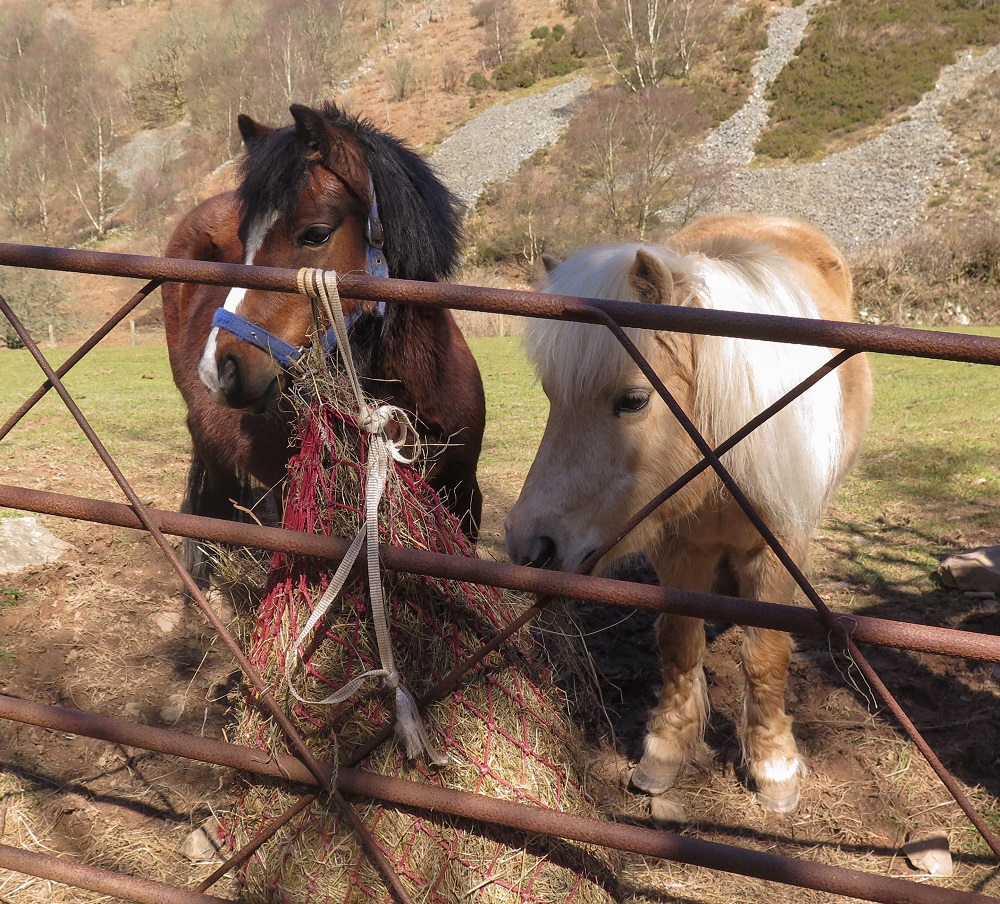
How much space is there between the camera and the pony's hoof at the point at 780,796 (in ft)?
8.15

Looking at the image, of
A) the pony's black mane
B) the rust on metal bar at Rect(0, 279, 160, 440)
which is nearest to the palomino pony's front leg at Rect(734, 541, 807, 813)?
the pony's black mane

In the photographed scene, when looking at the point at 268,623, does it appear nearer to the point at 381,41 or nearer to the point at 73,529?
the point at 73,529

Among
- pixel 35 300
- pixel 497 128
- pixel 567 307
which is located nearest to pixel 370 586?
pixel 567 307

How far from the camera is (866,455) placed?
254 inches

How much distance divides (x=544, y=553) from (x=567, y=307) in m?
0.78

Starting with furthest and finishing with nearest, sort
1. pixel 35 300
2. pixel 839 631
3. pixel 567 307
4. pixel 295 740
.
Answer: pixel 35 300 < pixel 295 740 < pixel 567 307 < pixel 839 631

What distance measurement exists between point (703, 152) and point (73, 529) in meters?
34.3

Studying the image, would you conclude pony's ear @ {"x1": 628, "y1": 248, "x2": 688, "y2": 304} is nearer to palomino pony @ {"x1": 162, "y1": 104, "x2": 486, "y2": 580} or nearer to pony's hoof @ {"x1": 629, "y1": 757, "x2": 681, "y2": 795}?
palomino pony @ {"x1": 162, "y1": 104, "x2": 486, "y2": 580}

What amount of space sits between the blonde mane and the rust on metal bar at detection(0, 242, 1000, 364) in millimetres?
559

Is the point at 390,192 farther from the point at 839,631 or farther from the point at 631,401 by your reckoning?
the point at 839,631

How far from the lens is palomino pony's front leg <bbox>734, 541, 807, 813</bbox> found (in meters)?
2.51

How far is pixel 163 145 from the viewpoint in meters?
41.4

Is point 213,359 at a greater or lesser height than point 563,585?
greater

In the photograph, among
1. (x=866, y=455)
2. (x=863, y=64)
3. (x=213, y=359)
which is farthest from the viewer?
(x=863, y=64)
